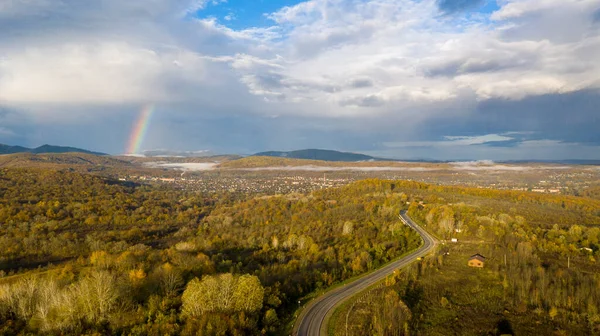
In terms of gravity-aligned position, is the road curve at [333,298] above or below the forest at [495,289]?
below

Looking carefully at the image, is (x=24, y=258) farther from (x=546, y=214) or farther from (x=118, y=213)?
(x=546, y=214)

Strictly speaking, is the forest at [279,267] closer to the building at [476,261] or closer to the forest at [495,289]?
the forest at [495,289]

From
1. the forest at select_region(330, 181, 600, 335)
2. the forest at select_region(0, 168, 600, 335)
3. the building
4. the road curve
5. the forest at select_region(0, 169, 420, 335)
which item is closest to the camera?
the forest at select_region(0, 169, 420, 335)

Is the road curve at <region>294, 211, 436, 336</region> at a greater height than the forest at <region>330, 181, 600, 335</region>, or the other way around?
A: the forest at <region>330, 181, 600, 335</region>

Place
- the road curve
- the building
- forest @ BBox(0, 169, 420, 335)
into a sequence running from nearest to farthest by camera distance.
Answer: forest @ BBox(0, 169, 420, 335) → the road curve → the building

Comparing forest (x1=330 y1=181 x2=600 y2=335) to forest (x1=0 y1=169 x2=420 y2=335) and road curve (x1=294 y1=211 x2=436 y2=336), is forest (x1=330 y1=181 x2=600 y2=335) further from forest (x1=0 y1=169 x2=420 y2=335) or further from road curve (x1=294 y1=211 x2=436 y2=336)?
forest (x1=0 y1=169 x2=420 y2=335)

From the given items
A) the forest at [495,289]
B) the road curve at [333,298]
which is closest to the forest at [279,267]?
the forest at [495,289]

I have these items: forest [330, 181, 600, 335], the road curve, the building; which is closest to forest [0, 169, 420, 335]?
the road curve

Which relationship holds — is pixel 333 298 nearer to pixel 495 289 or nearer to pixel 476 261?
pixel 495 289

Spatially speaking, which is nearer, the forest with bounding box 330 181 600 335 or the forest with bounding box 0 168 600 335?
the forest with bounding box 0 168 600 335
